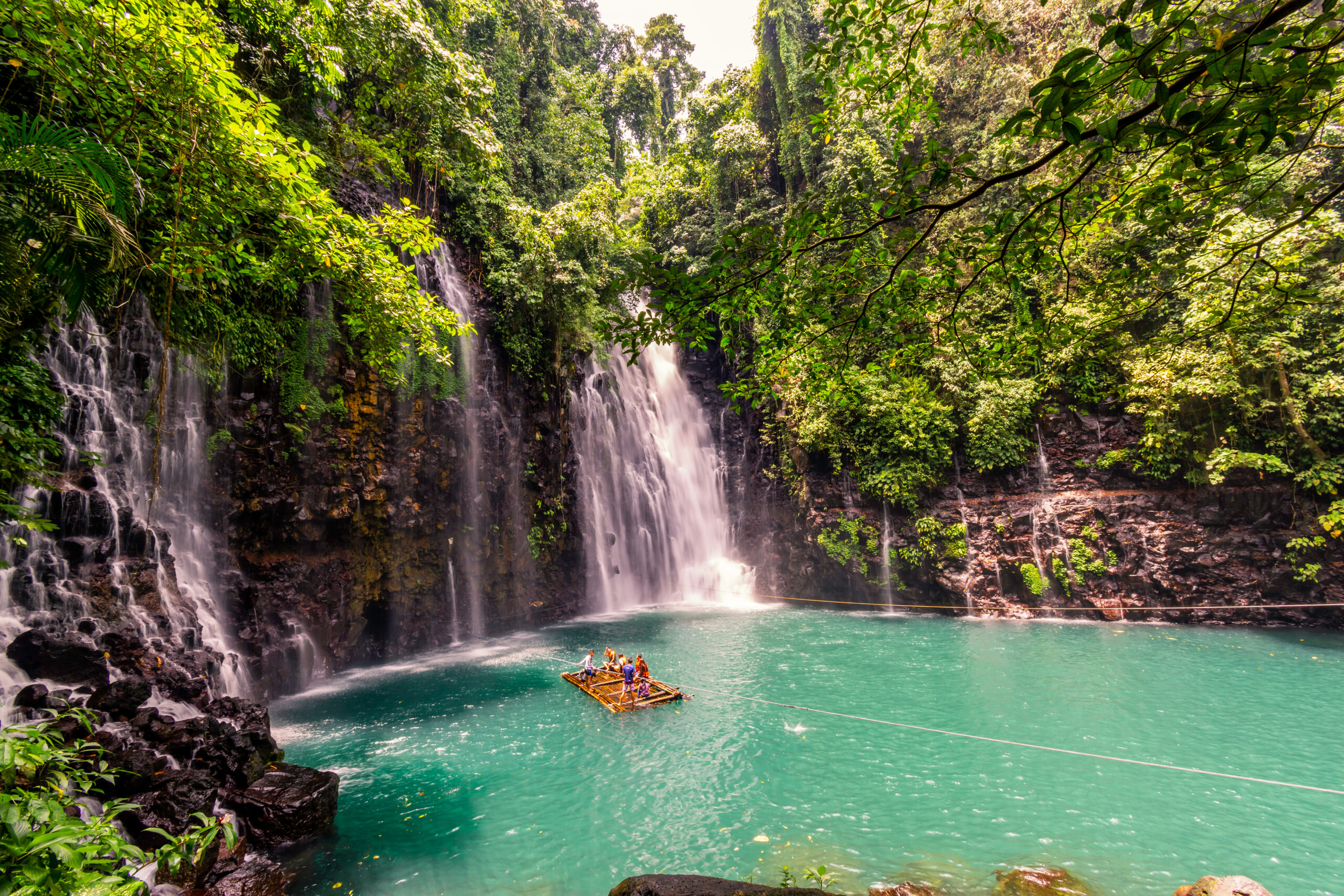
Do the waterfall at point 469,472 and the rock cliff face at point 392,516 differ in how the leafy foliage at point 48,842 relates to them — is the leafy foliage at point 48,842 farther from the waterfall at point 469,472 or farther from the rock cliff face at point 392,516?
the waterfall at point 469,472

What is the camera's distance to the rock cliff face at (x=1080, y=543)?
12.7 m

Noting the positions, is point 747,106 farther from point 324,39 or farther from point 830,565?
point 830,565

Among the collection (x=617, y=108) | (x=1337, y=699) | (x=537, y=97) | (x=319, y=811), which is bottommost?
(x=1337, y=699)

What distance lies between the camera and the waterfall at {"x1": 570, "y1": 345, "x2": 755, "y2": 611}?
18.7 meters

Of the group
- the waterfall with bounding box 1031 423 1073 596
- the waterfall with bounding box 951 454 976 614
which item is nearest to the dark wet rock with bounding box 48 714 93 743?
the waterfall with bounding box 951 454 976 614

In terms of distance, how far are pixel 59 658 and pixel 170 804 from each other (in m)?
2.61

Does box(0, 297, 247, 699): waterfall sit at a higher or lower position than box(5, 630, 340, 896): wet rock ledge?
higher

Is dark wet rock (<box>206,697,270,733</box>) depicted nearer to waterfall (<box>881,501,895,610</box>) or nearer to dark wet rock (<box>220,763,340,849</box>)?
dark wet rock (<box>220,763,340,849</box>)

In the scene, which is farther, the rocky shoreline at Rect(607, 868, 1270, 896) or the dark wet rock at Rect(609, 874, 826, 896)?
the rocky shoreline at Rect(607, 868, 1270, 896)

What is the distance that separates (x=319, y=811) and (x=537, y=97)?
22.4m

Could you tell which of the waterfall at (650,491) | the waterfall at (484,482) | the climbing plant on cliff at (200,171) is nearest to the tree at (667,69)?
the waterfall at (650,491)

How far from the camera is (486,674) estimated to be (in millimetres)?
11531

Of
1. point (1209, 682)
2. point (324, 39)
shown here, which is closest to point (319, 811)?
point (324, 39)

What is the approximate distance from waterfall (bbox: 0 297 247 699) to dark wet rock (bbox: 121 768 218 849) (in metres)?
2.04
